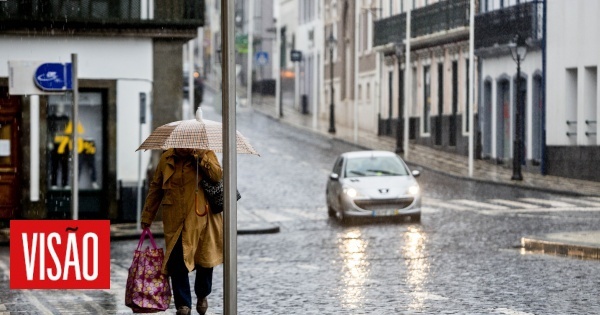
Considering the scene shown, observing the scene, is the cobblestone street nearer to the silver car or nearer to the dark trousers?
the silver car

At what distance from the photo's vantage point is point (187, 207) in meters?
12.9

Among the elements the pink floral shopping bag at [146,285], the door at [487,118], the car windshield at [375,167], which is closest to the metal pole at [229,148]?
the pink floral shopping bag at [146,285]

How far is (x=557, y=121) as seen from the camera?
45312 millimetres

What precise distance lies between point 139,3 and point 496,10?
70.9 ft

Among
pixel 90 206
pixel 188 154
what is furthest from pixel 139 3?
pixel 188 154

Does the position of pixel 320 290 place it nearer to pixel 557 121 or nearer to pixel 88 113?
pixel 88 113

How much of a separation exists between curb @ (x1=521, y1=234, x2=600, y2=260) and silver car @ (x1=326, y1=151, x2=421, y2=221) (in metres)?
6.52

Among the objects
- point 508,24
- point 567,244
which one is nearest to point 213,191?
point 567,244

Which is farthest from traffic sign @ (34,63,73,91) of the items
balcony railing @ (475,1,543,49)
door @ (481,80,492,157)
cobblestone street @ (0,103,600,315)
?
door @ (481,80,492,157)

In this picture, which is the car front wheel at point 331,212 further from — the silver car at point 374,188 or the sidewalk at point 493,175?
the sidewalk at point 493,175

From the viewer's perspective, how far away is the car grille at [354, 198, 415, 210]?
96.0 ft

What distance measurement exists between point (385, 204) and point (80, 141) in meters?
6.22

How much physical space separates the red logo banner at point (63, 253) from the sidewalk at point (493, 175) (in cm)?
873

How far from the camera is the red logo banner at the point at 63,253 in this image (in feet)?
43.7
